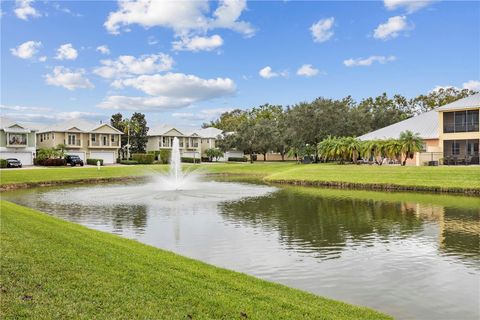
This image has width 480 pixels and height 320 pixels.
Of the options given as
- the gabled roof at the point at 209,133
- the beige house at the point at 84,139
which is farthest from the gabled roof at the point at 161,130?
the beige house at the point at 84,139

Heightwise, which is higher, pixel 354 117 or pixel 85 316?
pixel 354 117

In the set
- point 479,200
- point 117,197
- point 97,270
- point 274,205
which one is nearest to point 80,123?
point 117,197

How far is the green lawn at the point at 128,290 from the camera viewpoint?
6.69 meters

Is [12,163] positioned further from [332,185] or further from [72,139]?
[332,185]

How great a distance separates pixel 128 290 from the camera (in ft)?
25.1

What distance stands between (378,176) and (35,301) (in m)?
36.1

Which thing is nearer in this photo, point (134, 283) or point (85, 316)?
point (85, 316)

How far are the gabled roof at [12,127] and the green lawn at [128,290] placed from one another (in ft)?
211

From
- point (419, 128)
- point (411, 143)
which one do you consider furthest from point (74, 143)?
point (411, 143)

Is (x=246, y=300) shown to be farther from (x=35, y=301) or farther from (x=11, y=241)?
(x=11, y=241)

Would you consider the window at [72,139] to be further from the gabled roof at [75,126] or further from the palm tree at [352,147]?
the palm tree at [352,147]

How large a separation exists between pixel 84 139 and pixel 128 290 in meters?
76.0

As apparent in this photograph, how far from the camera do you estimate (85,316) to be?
6.30 metres

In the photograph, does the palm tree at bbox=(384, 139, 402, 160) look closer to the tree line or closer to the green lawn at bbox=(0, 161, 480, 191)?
the green lawn at bbox=(0, 161, 480, 191)
